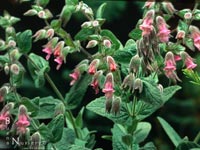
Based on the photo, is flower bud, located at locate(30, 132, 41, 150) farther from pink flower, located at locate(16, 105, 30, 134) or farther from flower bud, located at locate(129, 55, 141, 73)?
flower bud, located at locate(129, 55, 141, 73)

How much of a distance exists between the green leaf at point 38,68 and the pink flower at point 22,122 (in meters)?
0.18

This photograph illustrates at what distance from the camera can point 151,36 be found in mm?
939

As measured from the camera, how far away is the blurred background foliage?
205cm

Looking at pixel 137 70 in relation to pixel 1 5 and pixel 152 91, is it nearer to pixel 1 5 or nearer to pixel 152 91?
pixel 152 91

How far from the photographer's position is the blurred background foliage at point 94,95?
6.73ft

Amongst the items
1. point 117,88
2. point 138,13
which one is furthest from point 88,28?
point 138,13

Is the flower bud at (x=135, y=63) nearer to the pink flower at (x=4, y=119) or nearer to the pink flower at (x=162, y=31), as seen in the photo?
the pink flower at (x=162, y=31)

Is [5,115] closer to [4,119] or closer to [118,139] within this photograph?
[4,119]

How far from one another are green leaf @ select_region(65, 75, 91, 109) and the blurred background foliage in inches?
32.6

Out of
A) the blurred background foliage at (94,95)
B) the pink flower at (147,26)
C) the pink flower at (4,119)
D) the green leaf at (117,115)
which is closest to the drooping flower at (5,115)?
the pink flower at (4,119)

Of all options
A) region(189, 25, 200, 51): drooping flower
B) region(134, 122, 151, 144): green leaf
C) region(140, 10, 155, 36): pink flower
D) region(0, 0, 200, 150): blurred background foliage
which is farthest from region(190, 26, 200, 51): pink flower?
region(0, 0, 200, 150): blurred background foliage

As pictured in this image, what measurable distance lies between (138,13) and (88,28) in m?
1.10

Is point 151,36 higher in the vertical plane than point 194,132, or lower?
higher

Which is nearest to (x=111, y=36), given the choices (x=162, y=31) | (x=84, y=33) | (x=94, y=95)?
(x=84, y=33)
